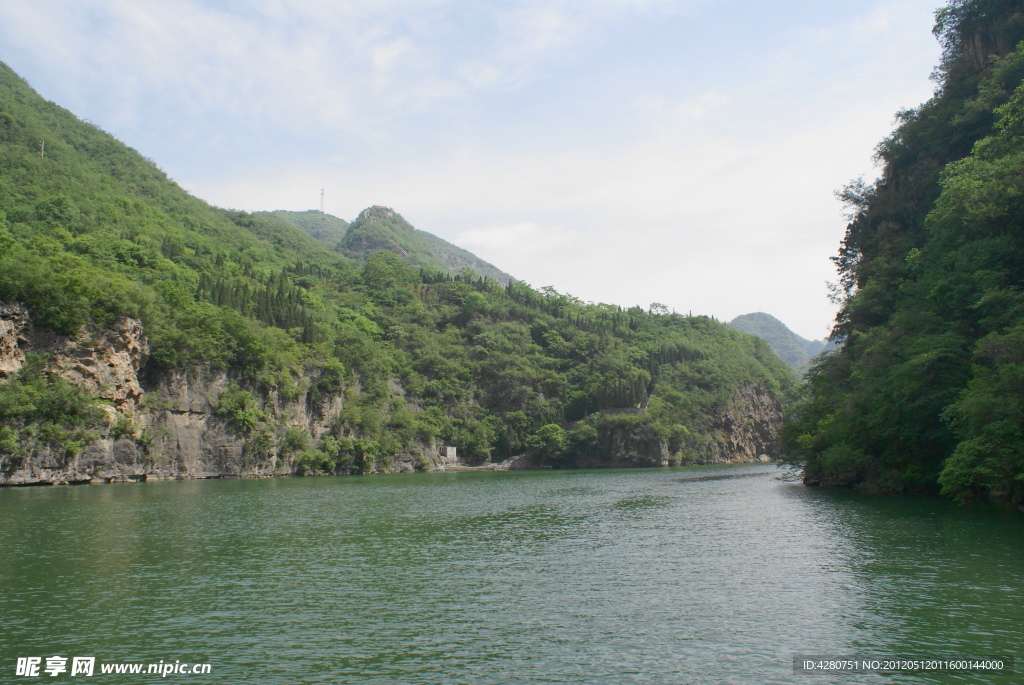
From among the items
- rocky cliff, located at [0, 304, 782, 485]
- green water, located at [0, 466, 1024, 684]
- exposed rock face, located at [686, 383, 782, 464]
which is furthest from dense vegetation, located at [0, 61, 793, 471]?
green water, located at [0, 466, 1024, 684]

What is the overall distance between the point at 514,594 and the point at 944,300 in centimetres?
3171

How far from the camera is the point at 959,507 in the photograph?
3516 cm

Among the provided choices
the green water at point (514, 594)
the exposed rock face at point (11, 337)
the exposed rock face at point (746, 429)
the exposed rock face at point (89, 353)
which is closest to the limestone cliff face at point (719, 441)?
the exposed rock face at point (746, 429)

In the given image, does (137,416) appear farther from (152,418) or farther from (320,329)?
(320,329)

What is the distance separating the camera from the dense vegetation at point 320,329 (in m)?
74.2

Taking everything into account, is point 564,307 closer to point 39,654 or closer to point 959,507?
point 959,507

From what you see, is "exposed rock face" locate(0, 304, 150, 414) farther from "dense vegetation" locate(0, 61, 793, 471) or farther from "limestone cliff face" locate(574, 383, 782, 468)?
"limestone cliff face" locate(574, 383, 782, 468)

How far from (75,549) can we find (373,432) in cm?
7722

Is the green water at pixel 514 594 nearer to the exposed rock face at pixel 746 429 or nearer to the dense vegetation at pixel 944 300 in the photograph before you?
the dense vegetation at pixel 944 300

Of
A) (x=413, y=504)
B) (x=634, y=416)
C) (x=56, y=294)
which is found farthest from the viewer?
(x=634, y=416)

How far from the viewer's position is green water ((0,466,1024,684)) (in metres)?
14.1

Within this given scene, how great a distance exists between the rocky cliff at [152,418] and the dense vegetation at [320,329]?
951 millimetres

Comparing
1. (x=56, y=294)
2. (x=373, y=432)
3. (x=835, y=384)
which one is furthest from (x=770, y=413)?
(x=56, y=294)

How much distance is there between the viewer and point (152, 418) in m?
72.0
